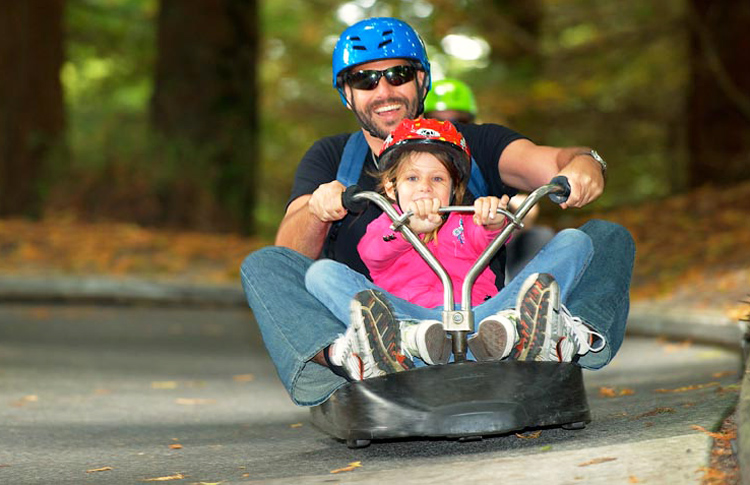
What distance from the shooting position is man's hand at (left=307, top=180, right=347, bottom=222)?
4992mm

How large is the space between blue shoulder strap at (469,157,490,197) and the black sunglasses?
653 mm

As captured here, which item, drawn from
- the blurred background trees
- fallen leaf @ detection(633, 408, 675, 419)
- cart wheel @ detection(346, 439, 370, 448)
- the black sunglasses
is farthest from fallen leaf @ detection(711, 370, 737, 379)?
the blurred background trees

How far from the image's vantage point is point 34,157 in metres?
17.9

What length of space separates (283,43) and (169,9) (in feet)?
25.8

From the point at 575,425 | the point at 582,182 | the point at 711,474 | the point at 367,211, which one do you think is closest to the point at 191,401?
the point at 367,211

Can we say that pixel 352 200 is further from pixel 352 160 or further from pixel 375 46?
pixel 375 46

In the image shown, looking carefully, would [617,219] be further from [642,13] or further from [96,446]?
[96,446]

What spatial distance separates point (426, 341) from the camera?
15.0 ft

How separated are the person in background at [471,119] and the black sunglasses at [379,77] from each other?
1454mm

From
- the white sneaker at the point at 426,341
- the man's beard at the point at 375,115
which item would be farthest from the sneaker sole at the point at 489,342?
the man's beard at the point at 375,115

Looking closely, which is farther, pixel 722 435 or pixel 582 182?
pixel 582 182

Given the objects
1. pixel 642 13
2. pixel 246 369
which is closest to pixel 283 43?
pixel 642 13

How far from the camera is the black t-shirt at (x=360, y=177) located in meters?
5.38

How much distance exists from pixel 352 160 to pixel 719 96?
502 inches
